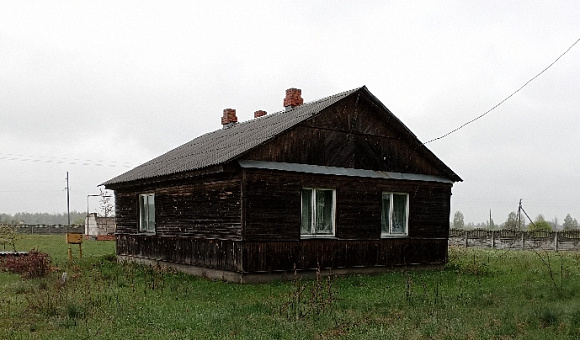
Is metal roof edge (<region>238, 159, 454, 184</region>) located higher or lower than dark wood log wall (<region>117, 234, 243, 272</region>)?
higher

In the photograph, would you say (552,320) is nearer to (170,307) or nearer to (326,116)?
(170,307)

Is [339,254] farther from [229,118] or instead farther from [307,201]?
[229,118]

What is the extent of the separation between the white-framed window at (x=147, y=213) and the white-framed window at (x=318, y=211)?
663 cm

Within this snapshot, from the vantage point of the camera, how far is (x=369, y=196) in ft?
54.8

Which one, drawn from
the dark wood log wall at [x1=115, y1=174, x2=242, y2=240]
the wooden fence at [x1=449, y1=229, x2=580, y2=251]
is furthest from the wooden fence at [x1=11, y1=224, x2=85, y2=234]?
the dark wood log wall at [x1=115, y1=174, x2=242, y2=240]

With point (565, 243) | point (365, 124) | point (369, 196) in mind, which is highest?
point (365, 124)

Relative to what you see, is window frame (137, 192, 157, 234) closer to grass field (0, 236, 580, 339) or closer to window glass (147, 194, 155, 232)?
window glass (147, 194, 155, 232)

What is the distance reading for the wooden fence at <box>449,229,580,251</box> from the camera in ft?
97.9

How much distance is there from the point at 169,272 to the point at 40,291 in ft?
15.7

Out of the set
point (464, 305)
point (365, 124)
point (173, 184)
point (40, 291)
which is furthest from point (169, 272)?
point (464, 305)

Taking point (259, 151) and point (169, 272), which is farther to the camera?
point (169, 272)

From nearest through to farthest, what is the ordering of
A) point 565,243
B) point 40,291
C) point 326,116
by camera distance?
point 40,291 < point 326,116 < point 565,243

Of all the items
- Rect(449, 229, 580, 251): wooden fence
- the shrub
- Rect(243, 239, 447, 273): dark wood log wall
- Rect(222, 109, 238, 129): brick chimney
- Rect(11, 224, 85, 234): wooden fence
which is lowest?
Rect(11, 224, 85, 234): wooden fence

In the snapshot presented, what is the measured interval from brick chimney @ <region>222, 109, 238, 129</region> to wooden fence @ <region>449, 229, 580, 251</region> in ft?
59.5
